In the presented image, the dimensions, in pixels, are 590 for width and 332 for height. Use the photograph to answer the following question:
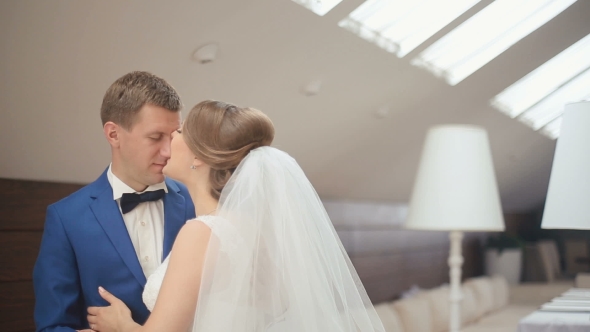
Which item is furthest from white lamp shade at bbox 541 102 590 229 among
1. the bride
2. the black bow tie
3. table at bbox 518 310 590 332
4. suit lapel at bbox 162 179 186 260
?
the black bow tie

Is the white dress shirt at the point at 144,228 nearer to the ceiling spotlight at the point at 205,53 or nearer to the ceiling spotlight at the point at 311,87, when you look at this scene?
the ceiling spotlight at the point at 205,53

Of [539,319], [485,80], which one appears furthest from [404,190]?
[539,319]

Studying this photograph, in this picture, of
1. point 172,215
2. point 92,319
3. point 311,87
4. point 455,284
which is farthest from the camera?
point 311,87

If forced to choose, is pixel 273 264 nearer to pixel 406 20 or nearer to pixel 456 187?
pixel 456 187

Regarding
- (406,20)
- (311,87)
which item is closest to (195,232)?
(311,87)

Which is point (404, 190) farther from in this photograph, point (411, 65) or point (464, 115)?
point (411, 65)

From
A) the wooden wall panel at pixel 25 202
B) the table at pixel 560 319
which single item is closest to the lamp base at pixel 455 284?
the table at pixel 560 319

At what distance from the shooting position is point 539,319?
3.09 meters

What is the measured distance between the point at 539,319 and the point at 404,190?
4.68m

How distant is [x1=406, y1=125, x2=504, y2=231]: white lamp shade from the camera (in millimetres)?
3090

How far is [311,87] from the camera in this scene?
434cm

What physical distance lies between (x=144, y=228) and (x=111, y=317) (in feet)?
1.05

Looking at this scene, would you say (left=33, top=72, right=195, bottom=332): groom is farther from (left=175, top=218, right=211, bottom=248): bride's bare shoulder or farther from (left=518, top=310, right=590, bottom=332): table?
(left=518, top=310, right=590, bottom=332): table

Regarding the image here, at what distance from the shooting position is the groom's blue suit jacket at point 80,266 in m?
1.87
